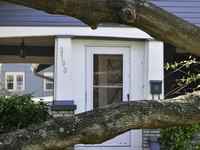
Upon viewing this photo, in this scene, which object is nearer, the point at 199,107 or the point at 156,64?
the point at 199,107

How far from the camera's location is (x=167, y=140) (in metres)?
8.71

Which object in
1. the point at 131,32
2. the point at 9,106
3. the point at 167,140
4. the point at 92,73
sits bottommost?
the point at 167,140

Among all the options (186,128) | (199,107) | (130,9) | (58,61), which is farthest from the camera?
(58,61)

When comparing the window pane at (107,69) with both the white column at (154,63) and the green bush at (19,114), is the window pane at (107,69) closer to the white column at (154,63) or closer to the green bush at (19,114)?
the white column at (154,63)

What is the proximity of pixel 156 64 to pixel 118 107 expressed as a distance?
5.98m

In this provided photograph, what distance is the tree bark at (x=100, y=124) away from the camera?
3170 mm

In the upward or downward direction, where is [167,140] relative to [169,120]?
downward

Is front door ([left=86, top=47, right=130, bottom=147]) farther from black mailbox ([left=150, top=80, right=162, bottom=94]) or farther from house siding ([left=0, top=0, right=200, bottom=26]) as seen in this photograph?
house siding ([left=0, top=0, right=200, bottom=26])

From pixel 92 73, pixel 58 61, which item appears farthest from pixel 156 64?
pixel 58 61

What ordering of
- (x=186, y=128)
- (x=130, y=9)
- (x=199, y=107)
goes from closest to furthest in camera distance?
1. (x=130, y=9)
2. (x=199, y=107)
3. (x=186, y=128)

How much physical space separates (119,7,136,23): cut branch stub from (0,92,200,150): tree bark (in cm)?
66

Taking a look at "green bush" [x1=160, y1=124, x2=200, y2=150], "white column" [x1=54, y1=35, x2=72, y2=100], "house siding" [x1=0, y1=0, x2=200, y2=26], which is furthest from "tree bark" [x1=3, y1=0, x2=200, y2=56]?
"house siding" [x1=0, y1=0, x2=200, y2=26]

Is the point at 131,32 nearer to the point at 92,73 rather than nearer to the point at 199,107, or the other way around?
the point at 92,73

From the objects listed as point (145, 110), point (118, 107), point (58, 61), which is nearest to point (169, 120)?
point (145, 110)
